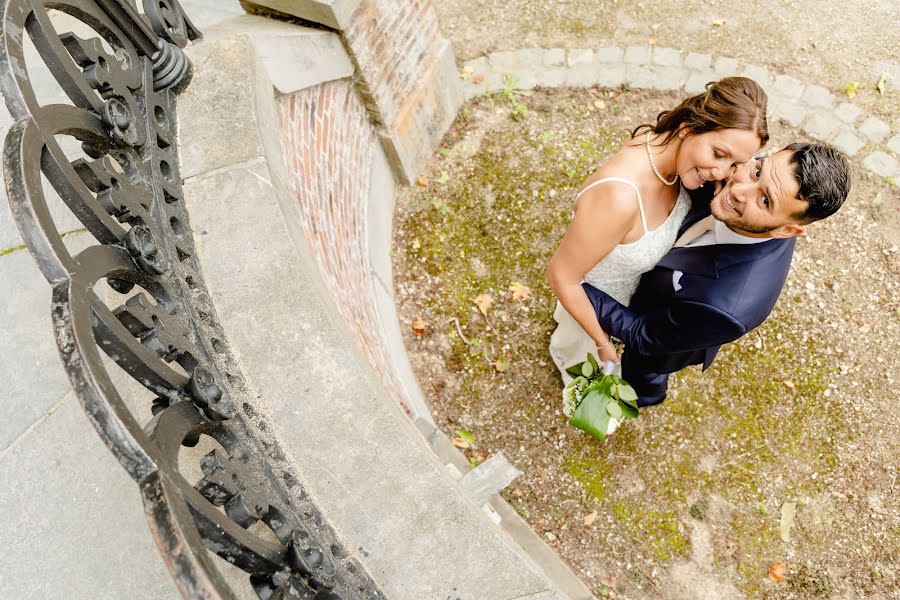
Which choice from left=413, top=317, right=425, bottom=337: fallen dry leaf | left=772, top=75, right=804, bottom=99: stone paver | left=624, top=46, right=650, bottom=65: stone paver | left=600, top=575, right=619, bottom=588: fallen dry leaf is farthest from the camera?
left=624, top=46, right=650, bottom=65: stone paver

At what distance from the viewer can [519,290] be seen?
4.71 m

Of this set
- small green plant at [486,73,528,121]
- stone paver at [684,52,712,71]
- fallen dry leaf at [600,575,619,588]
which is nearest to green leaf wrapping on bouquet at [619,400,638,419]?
fallen dry leaf at [600,575,619,588]

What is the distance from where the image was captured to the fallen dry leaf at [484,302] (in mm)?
4680

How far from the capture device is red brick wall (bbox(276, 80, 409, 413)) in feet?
10.1

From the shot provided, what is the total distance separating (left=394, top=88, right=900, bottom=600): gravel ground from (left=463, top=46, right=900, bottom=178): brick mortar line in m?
0.30

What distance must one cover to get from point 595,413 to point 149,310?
8.85 ft

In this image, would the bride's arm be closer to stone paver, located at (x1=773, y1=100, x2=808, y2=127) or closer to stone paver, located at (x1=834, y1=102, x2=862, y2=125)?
stone paver, located at (x1=773, y1=100, x2=808, y2=127)

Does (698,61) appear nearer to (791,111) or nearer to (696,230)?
(791,111)

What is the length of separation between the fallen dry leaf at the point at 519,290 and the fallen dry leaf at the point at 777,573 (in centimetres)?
254

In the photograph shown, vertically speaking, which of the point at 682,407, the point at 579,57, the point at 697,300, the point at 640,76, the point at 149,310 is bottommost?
the point at 682,407

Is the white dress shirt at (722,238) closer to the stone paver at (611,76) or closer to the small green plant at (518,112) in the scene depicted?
the small green plant at (518,112)

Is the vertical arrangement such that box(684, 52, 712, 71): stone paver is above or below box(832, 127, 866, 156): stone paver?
above

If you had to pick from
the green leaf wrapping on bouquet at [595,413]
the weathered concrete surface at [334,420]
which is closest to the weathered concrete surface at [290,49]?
the weathered concrete surface at [334,420]

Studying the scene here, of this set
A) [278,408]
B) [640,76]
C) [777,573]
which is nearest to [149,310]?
[278,408]
